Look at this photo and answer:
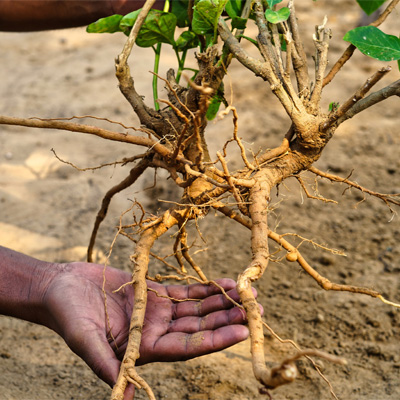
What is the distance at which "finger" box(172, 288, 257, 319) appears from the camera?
1372mm

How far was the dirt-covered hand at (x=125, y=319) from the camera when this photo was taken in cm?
120

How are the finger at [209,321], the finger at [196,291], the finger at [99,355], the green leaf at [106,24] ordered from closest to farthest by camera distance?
the finger at [99,355] → the finger at [209,321] → the finger at [196,291] → the green leaf at [106,24]

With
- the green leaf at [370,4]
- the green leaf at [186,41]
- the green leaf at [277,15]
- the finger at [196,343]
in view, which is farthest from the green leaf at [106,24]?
the finger at [196,343]

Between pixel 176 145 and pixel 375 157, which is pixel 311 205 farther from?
pixel 176 145

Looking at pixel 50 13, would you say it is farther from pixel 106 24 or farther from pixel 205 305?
pixel 205 305

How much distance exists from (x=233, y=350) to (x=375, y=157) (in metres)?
1.45

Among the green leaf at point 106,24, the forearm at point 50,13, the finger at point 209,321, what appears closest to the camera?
the finger at point 209,321

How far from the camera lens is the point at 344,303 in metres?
1.88

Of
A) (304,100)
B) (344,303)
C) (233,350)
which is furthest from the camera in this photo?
(344,303)

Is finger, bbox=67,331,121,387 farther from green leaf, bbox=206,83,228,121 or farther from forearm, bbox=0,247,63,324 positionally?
green leaf, bbox=206,83,228,121

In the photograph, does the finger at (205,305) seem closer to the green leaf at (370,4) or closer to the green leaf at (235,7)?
the green leaf at (235,7)

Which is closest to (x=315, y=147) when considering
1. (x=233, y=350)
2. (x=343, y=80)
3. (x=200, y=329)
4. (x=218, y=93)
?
(x=218, y=93)

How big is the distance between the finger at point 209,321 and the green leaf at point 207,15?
31.9 inches

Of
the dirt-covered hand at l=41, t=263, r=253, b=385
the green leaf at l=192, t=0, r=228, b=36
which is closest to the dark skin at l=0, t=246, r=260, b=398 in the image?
the dirt-covered hand at l=41, t=263, r=253, b=385
